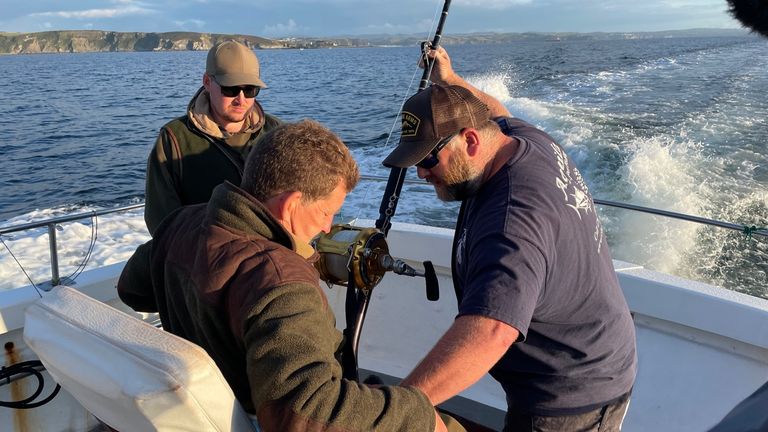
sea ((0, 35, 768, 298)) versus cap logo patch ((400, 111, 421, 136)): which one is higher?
cap logo patch ((400, 111, 421, 136))

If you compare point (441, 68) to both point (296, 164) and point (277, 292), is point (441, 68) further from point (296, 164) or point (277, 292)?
point (277, 292)

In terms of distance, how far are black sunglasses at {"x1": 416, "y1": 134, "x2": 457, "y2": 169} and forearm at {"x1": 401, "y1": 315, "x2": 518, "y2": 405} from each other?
0.48 m

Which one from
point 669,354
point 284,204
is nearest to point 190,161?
point 284,204

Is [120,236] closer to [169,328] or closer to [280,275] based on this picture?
[169,328]

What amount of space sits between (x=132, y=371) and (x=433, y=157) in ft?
2.92

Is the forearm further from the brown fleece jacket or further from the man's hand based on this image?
the man's hand

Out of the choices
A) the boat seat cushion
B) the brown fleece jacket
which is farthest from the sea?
the boat seat cushion

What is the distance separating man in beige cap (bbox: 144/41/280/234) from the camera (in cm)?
246

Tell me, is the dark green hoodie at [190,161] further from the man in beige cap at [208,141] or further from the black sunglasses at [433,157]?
the black sunglasses at [433,157]

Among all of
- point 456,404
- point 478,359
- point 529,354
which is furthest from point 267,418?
point 456,404

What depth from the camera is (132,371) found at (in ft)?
3.49

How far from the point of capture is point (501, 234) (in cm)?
135

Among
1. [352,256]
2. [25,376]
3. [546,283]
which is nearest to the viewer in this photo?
[546,283]

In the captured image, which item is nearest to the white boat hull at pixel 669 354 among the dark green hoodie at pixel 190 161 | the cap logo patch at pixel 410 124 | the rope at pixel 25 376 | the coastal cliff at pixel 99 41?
the rope at pixel 25 376
